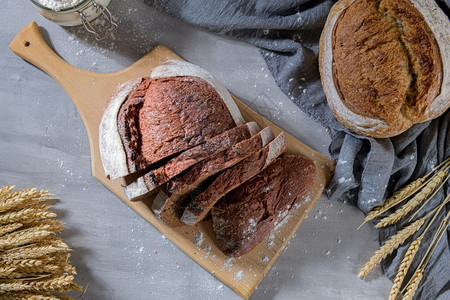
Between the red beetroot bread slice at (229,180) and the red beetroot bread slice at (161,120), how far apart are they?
232 millimetres

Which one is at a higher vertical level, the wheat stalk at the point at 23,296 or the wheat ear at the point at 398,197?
the wheat stalk at the point at 23,296

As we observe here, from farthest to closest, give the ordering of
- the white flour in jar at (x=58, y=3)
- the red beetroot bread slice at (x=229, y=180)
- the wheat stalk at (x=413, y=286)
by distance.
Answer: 1. the wheat stalk at (x=413, y=286)
2. the white flour in jar at (x=58, y=3)
3. the red beetroot bread slice at (x=229, y=180)

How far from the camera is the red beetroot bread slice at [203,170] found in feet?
7.43

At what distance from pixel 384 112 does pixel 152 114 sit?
1.35 metres

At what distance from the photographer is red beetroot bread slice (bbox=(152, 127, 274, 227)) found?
2.26 meters

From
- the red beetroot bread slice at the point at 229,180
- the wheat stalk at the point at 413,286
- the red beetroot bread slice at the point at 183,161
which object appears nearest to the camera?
the red beetroot bread slice at the point at 183,161

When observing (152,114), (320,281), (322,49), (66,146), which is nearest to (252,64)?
(322,49)

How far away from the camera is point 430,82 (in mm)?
2369

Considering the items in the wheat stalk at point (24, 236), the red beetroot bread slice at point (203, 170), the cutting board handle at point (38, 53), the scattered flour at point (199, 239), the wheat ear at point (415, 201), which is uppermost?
the cutting board handle at point (38, 53)

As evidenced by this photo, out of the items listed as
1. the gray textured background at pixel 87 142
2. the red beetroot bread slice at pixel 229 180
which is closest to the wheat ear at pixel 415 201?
the gray textured background at pixel 87 142

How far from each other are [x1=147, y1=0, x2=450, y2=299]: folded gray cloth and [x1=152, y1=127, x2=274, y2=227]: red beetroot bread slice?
1.93 feet

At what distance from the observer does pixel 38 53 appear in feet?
9.07

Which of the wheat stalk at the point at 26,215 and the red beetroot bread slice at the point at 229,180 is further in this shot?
the wheat stalk at the point at 26,215

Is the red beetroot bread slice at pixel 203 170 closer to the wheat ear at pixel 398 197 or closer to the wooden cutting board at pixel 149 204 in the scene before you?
the wooden cutting board at pixel 149 204
